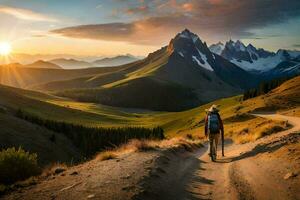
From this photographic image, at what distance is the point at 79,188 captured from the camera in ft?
40.2

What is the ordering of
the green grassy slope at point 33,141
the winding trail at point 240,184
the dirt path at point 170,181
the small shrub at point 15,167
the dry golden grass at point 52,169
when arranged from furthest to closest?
the green grassy slope at point 33,141
the dry golden grass at point 52,169
the small shrub at point 15,167
the winding trail at point 240,184
the dirt path at point 170,181

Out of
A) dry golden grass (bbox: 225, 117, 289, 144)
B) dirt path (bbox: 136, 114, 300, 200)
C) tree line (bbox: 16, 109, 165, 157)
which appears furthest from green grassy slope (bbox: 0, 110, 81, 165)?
dirt path (bbox: 136, 114, 300, 200)

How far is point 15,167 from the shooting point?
53.0ft

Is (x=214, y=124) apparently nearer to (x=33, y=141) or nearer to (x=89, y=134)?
(x=33, y=141)

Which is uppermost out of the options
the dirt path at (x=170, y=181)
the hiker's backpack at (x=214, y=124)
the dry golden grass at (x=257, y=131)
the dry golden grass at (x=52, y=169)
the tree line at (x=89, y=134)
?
the hiker's backpack at (x=214, y=124)

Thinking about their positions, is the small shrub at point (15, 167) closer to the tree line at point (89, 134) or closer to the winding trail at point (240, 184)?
the winding trail at point (240, 184)

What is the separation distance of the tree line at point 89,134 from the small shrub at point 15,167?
91.3 metres

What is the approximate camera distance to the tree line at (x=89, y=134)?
374ft

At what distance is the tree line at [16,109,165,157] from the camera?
114m

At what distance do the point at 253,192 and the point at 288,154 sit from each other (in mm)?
5864

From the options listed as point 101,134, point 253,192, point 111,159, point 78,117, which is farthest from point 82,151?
point 253,192

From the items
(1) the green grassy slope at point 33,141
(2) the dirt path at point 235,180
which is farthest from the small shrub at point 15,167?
(1) the green grassy slope at point 33,141

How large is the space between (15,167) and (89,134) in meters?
114

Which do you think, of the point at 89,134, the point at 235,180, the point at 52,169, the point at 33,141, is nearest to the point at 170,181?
the point at 235,180
